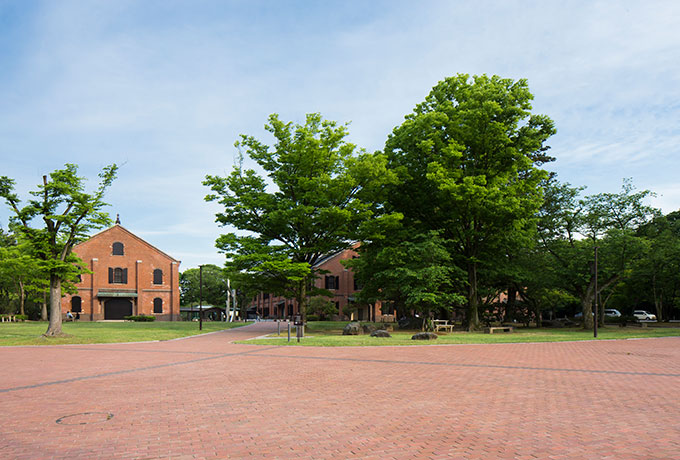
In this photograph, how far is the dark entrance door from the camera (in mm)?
57625

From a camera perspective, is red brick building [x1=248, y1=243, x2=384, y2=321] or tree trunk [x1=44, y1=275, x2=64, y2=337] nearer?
tree trunk [x1=44, y1=275, x2=64, y2=337]

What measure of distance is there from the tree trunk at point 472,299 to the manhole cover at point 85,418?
25785 millimetres

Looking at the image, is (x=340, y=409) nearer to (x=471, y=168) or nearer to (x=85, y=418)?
(x=85, y=418)

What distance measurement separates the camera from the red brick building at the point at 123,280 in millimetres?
56656

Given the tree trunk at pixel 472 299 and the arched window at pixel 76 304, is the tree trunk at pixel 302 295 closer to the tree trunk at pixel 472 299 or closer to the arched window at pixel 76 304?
the tree trunk at pixel 472 299

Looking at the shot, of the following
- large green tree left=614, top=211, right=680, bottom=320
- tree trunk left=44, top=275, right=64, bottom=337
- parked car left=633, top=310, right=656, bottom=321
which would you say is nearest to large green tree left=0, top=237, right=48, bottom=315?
tree trunk left=44, top=275, right=64, bottom=337

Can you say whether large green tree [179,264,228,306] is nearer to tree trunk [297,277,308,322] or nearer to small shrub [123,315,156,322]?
small shrub [123,315,156,322]

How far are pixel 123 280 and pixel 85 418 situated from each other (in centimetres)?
5650

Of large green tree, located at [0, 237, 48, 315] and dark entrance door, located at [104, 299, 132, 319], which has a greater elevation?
large green tree, located at [0, 237, 48, 315]

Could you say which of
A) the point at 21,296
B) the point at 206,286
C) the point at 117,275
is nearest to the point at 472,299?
the point at 117,275

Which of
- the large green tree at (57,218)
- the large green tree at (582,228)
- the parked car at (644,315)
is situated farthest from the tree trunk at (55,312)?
the parked car at (644,315)

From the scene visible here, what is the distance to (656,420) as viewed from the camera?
22.5ft

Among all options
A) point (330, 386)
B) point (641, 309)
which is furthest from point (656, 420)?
point (641, 309)

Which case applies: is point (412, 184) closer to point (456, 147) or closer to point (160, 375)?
point (456, 147)
